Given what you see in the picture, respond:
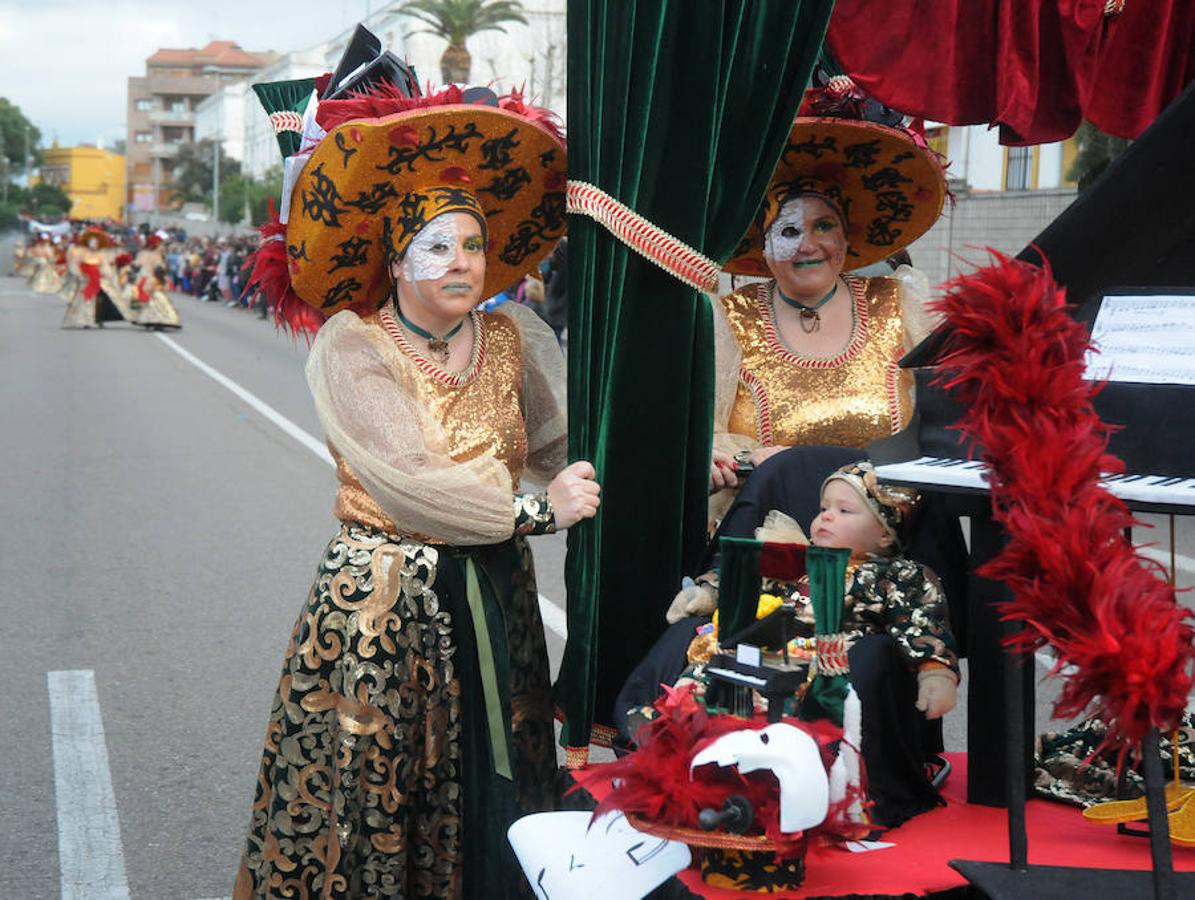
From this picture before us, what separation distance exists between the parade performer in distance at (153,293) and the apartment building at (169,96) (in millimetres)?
106560

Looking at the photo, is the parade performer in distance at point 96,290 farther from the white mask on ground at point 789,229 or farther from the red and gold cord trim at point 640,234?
the red and gold cord trim at point 640,234

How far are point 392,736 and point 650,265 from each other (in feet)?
4.02

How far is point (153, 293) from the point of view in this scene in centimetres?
2922

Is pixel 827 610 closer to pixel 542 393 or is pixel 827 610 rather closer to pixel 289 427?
pixel 542 393

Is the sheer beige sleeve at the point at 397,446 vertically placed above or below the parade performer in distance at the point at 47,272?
below

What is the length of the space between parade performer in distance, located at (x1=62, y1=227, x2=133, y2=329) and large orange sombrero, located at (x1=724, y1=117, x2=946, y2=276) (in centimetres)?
2586

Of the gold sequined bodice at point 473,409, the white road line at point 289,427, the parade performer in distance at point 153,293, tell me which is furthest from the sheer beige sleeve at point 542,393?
the parade performer in distance at point 153,293

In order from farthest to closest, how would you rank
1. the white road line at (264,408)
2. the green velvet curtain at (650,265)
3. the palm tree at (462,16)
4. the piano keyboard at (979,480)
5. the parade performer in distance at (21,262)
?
the parade performer in distance at (21,262)
the palm tree at (462,16)
the white road line at (264,408)
the green velvet curtain at (650,265)
the piano keyboard at (979,480)

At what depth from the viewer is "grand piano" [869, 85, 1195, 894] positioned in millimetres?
2822

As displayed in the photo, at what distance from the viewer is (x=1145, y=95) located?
353 cm

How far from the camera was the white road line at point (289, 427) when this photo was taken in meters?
7.13

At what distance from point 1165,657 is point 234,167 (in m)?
94.1

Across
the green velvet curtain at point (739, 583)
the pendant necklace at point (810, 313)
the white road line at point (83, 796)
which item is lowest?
the white road line at point (83, 796)

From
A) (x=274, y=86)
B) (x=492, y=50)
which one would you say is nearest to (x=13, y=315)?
(x=492, y=50)
